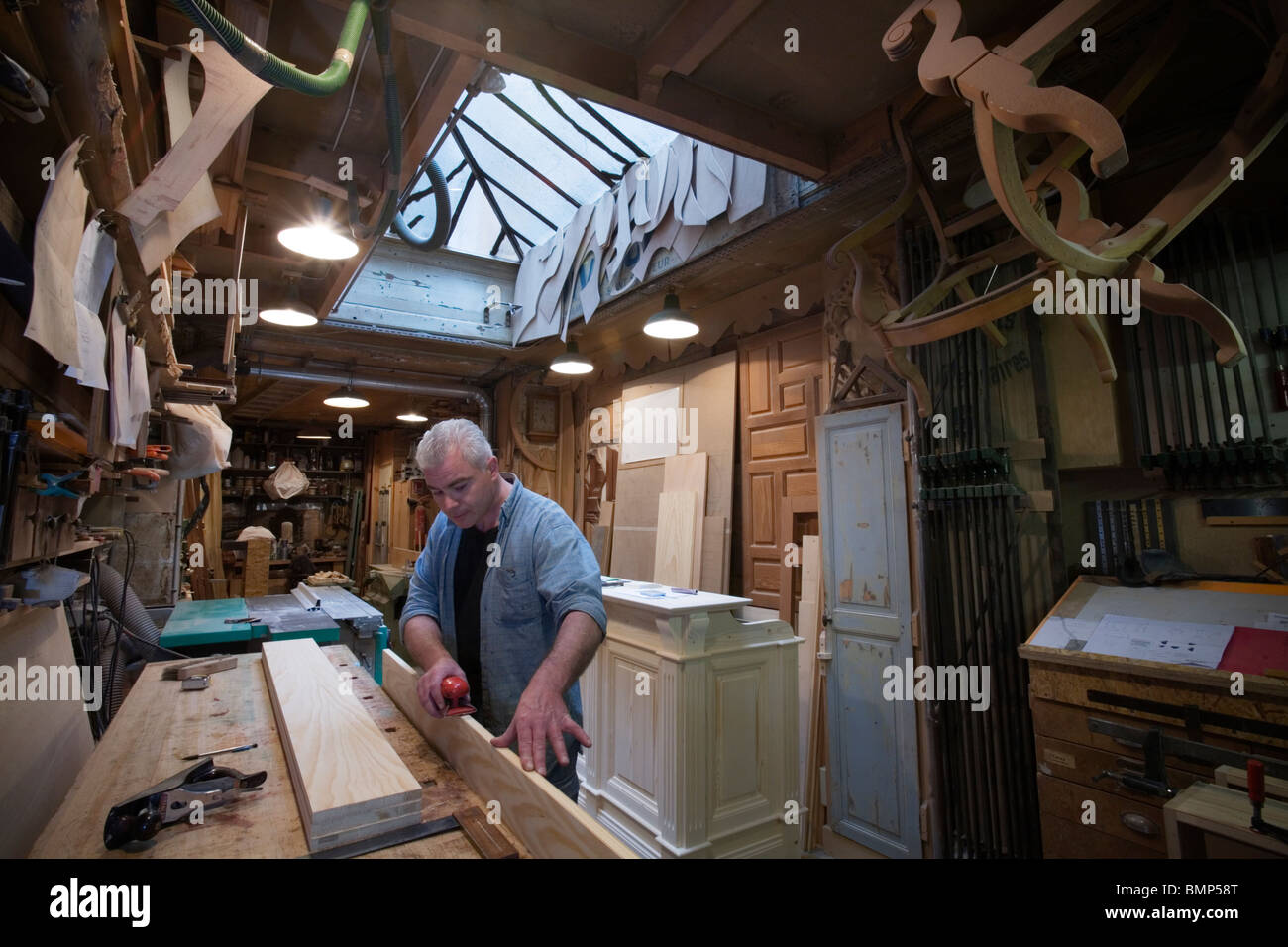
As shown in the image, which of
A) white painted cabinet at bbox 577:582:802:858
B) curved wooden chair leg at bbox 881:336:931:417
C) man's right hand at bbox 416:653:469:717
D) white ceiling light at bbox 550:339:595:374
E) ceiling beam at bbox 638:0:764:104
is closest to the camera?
man's right hand at bbox 416:653:469:717

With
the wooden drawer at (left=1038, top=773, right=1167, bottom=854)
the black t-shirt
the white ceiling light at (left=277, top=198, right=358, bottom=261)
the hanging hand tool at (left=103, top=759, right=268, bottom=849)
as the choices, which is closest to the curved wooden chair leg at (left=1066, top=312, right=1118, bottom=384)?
the wooden drawer at (left=1038, top=773, right=1167, bottom=854)

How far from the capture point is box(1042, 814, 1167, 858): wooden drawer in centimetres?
207

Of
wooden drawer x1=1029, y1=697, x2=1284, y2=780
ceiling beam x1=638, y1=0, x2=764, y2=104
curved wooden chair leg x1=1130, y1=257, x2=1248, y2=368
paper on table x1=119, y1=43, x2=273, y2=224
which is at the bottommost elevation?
wooden drawer x1=1029, y1=697, x2=1284, y2=780

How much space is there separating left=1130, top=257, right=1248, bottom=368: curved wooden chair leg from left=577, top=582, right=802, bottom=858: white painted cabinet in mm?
2057

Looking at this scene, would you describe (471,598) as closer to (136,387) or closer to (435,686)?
(435,686)

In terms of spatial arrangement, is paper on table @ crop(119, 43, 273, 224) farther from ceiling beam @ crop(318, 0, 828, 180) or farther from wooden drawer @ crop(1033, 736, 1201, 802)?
wooden drawer @ crop(1033, 736, 1201, 802)

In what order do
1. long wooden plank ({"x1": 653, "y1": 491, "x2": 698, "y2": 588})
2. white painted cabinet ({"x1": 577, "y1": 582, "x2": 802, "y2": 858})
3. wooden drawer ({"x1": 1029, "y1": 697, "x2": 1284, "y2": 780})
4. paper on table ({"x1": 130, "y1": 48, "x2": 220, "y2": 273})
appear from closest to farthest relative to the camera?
paper on table ({"x1": 130, "y1": 48, "x2": 220, "y2": 273}), wooden drawer ({"x1": 1029, "y1": 697, "x2": 1284, "y2": 780}), white painted cabinet ({"x1": 577, "y1": 582, "x2": 802, "y2": 858}), long wooden plank ({"x1": 653, "y1": 491, "x2": 698, "y2": 588})

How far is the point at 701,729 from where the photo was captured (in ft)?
9.87

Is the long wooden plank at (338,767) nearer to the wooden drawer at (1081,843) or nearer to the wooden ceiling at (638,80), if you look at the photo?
the wooden ceiling at (638,80)

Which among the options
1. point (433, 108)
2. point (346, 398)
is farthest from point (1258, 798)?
point (346, 398)

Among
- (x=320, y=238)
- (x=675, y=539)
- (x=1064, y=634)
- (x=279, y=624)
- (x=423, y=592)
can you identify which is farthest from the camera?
(x=675, y=539)

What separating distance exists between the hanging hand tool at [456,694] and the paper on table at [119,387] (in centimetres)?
134

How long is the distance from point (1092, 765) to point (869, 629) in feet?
4.34
